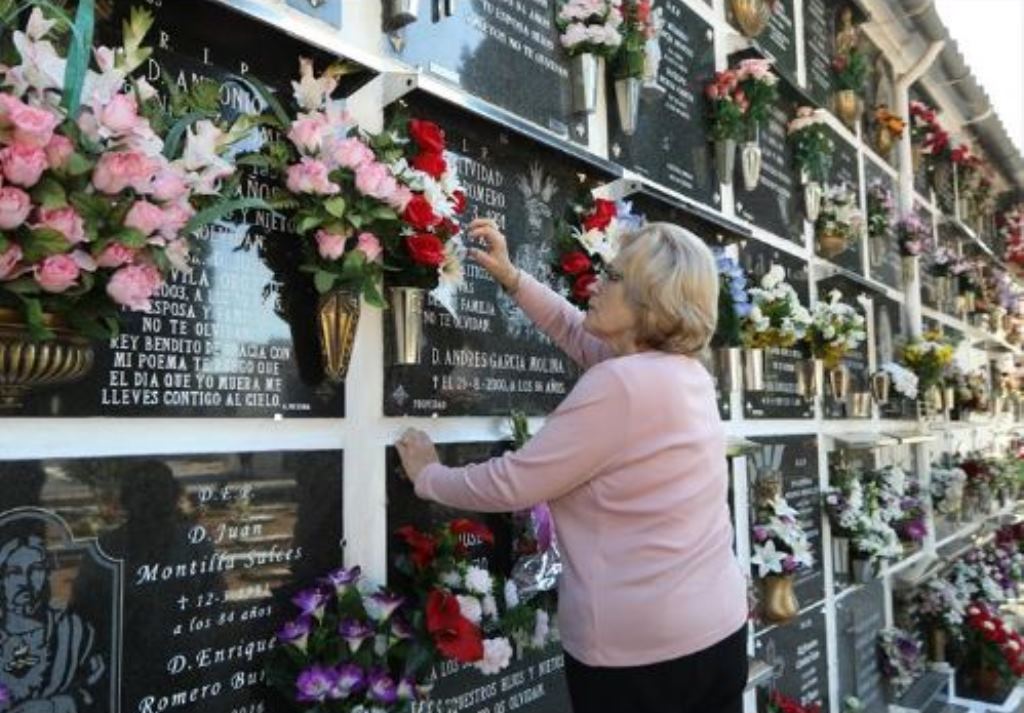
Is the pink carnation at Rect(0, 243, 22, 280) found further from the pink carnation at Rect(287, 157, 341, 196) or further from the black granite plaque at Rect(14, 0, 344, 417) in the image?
the pink carnation at Rect(287, 157, 341, 196)

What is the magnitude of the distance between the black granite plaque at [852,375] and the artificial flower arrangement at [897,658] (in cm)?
145

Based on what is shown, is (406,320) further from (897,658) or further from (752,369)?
(897,658)

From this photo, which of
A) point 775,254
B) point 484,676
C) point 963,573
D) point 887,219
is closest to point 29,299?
point 484,676

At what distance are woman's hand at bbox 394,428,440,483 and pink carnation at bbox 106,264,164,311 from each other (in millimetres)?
942

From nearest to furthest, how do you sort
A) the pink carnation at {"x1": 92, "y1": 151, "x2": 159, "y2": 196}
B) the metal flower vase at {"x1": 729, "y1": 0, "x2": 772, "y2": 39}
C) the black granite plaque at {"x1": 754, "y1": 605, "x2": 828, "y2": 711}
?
the pink carnation at {"x1": 92, "y1": 151, "x2": 159, "y2": 196} → the black granite plaque at {"x1": 754, "y1": 605, "x2": 828, "y2": 711} → the metal flower vase at {"x1": 729, "y1": 0, "x2": 772, "y2": 39}

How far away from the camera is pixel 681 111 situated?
405 centimetres

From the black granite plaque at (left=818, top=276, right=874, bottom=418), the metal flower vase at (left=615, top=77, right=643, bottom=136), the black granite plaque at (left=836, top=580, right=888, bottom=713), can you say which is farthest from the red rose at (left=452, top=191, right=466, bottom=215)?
the black granite plaque at (left=836, top=580, right=888, bottom=713)

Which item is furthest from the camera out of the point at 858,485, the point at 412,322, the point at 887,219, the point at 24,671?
the point at 887,219

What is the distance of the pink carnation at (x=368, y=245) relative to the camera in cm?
197

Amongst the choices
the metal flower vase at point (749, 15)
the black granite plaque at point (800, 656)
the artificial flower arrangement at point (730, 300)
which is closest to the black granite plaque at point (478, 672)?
the artificial flower arrangement at point (730, 300)

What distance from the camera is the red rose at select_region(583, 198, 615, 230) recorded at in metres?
2.96

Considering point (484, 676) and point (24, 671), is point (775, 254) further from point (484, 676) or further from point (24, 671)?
point (24, 671)

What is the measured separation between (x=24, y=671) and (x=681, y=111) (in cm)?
334

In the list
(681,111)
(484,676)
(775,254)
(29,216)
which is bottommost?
(484,676)
